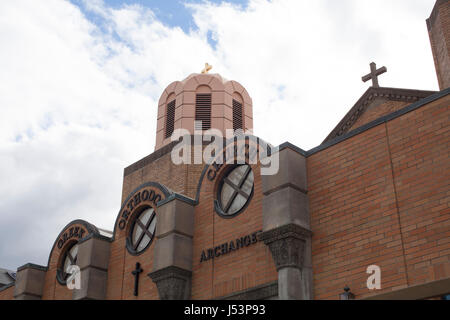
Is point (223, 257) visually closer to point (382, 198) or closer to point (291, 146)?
point (291, 146)

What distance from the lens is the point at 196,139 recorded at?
23.3 meters

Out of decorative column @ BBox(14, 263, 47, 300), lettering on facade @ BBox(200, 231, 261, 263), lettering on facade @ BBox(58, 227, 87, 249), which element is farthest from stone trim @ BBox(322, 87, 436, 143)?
decorative column @ BBox(14, 263, 47, 300)

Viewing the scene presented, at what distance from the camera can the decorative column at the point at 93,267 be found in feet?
60.6

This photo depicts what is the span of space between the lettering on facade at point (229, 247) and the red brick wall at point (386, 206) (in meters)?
1.81

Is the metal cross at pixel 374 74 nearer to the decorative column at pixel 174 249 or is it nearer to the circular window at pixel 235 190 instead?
the circular window at pixel 235 190

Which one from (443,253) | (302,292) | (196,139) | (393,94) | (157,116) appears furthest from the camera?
(157,116)

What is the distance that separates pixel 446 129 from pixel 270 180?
427 centimetres

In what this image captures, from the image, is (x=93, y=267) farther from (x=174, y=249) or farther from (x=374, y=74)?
(x=374, y=74)

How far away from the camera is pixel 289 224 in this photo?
1322 centimetres

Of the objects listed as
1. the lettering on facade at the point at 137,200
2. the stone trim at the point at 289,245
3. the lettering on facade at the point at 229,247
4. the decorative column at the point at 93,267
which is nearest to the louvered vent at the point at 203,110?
the lettering on facade at the point at 137,200

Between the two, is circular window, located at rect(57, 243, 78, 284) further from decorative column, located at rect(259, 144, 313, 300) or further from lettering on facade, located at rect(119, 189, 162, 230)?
decorative column, located at rect(259, 144, 313, 300)

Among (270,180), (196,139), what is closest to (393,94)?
(196,139)

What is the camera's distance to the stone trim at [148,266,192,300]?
15656 millimetres

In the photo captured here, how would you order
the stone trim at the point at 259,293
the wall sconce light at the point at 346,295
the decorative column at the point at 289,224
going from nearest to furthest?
the wall sconce light at the point at 346,295
the decorative column at the point at 289,224
the stone trim at the point at 259,293
